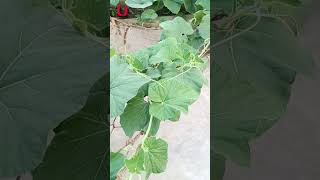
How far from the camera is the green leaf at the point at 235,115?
955 mm

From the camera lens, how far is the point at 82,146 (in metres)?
0.92

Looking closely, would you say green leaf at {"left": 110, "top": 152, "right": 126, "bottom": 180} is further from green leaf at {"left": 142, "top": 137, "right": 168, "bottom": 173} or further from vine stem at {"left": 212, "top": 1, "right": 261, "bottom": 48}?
vine stem at {"left": 212, "top": 1, "right": 261, "bottom": 48}

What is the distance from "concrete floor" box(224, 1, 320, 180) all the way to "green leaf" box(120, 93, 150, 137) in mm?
223

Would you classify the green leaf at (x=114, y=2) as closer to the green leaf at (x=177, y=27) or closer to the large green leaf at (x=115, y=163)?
the green leaf at (x=177, y=27)

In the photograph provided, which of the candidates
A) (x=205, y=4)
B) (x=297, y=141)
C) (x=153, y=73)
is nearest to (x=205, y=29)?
(x=205, y=4)

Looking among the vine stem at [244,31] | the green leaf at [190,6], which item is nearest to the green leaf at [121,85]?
the vine stem at [244,31]

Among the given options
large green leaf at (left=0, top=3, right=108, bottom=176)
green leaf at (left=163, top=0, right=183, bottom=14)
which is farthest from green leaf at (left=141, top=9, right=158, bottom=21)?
large green leaf at (left=0, top=3, right=108, bottom=176)

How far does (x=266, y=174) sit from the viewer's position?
3.25 ft

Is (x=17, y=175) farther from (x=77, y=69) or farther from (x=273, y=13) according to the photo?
(x=273, y=13)

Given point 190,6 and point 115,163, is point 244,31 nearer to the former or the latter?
point 190,6

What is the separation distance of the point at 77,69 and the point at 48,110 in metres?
0.08

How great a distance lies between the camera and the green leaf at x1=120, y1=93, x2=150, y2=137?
0.91 meters

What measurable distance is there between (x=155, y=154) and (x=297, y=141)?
0.87 ft

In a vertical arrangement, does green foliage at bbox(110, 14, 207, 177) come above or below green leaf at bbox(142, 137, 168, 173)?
above
